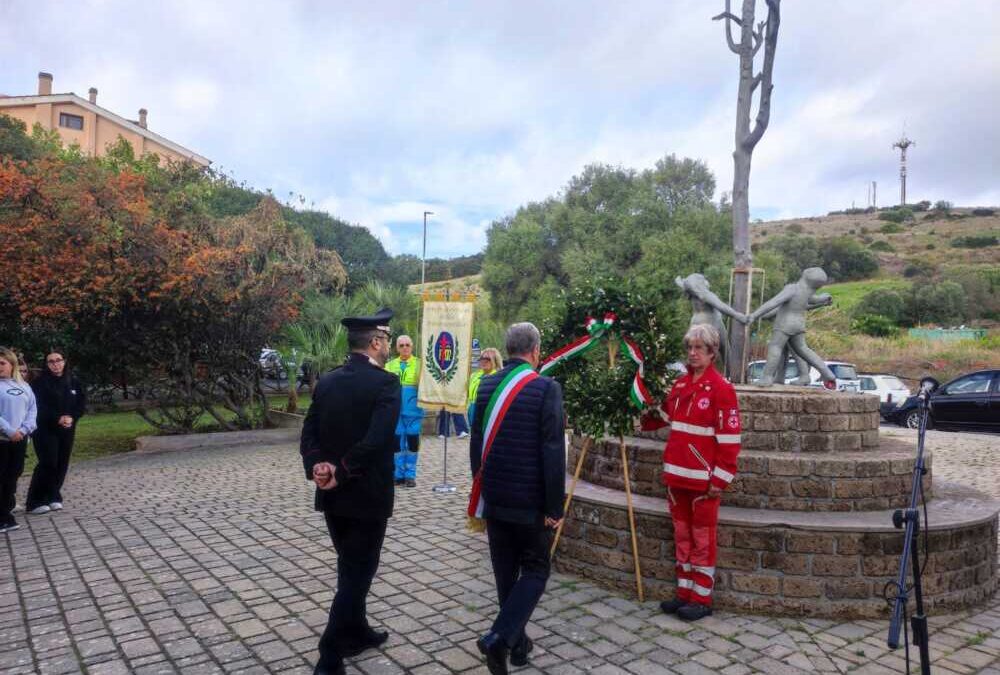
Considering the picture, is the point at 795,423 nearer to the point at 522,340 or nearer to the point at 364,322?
the point at 522,340

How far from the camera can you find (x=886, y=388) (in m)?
18.4

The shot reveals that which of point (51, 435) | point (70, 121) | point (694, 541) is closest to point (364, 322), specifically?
point (694, 541)

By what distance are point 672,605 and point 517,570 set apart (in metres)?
1.30

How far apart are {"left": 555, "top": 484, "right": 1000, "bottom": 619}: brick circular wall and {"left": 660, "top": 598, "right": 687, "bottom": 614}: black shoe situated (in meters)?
0.24

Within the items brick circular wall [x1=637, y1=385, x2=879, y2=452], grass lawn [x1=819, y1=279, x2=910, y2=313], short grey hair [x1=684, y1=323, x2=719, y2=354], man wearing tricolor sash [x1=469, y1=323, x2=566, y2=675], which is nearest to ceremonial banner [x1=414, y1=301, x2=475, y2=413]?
brick circular wall [x1=637, y1=385, x2=879, y2=452]

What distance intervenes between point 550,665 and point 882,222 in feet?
282

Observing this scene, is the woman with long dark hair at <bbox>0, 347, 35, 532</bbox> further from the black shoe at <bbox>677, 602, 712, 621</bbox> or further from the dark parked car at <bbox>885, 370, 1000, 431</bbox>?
the dark parked car at <bbox>885, 370, 1000, 431</bbox>

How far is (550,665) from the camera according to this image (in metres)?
3.92

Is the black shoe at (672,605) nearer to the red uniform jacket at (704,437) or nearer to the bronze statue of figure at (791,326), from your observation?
the red uniform jacket at (704,437)

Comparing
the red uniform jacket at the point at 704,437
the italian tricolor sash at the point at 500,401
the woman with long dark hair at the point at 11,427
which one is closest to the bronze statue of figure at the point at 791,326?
the red uniform jacket at the point at 704,437

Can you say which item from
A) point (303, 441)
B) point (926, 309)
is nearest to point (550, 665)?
point (303, 441)

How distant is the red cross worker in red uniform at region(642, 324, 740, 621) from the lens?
448 cm

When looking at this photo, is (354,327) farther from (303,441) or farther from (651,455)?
(651,455)

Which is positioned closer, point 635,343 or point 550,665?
point 550,665
